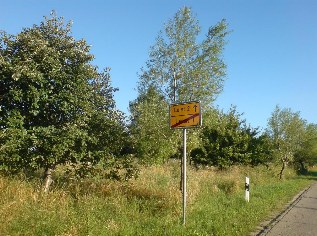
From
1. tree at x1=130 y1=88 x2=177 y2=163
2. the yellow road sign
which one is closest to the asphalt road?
the yellow road sign

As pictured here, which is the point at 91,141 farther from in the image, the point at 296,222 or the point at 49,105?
the point at 296,222

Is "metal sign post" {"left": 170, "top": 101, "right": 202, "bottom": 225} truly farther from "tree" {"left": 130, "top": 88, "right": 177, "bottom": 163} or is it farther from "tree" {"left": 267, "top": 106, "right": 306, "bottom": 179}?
"tree" {"left": 267, "top": 106, "right": 306, "bottom": 179}

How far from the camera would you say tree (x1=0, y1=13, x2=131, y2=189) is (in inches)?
382

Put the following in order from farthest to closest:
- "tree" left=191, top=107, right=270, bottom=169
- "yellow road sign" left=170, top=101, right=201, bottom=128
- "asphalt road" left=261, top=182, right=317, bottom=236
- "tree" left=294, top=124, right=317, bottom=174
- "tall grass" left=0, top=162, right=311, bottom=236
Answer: "tree" left=294, top=124, right=317, bottom=174
"tree" left=191, top=107, right=270, bottom=169
"asphalt road" left=261, top=182, right=317, bottom=236
"yellow road sign" left=170, top=101, right=201, bottom=128
"tall grass" left=0, top=162, right=311, bottom=236

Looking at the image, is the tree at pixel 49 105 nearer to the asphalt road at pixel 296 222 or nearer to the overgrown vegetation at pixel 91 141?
the overgrown vegetation at pixel 91 141

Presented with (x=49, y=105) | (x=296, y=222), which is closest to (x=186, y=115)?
(x=49, y=105)

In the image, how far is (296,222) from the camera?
35.8ft

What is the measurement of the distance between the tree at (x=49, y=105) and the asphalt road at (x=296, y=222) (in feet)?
18.1

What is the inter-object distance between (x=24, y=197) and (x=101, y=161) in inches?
113

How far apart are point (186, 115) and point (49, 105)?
418 cm

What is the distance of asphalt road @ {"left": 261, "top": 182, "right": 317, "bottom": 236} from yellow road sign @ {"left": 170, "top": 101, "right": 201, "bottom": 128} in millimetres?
3523

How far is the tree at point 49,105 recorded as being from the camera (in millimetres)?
9703

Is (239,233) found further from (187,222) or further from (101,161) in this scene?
(101,161)

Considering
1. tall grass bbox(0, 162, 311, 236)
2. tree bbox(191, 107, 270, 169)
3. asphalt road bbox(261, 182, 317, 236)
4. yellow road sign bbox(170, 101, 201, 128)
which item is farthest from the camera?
tree bbox(191, 107, 270, 169)
